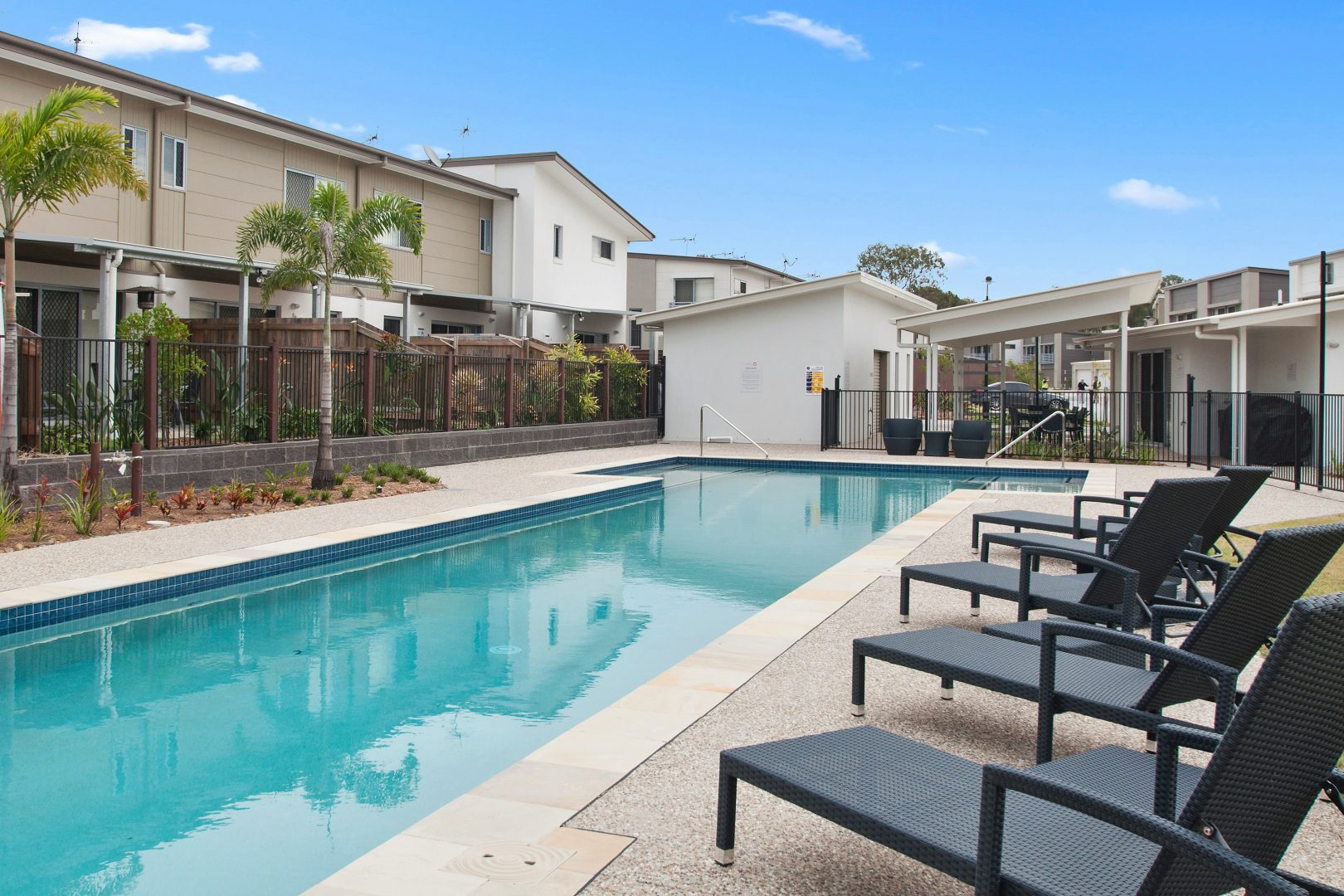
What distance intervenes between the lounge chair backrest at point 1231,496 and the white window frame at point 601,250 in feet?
88.2

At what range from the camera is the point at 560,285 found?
30016 millimetres

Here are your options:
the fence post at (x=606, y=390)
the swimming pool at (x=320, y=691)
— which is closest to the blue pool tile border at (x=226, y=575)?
the swimming pool at (x=320, y=691)

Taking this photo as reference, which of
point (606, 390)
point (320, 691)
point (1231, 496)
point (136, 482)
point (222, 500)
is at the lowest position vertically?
point (320, 691)

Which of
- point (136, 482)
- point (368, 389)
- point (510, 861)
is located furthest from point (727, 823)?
point (368, 389)

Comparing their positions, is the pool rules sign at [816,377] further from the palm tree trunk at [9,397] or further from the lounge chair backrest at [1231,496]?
the lounge chair backrest at [1231,496]

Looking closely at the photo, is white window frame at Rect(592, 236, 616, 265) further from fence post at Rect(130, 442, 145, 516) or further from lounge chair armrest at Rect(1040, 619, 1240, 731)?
lounge chair armrest at Rect(1040, 619, 1240, 731)

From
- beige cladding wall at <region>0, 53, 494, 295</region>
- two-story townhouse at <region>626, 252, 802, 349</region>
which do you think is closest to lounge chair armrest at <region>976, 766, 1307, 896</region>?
beige cladding wall at <region>0, 53, 494, 295</region>

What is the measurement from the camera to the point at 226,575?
338 inches

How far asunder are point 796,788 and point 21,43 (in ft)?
58.8

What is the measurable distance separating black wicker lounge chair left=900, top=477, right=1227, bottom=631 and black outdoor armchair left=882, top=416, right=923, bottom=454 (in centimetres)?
1586

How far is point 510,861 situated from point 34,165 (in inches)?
386

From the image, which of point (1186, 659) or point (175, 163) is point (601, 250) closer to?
point (175, 163)

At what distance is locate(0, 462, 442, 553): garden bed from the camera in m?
10.1

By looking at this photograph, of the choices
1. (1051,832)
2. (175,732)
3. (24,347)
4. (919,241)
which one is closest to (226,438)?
(24,347)
